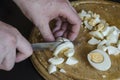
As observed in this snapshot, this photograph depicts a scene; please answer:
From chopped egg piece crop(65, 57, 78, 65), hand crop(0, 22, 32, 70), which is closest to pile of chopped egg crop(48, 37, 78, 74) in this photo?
chopped egg piece crop(65, 57, 78, 65)

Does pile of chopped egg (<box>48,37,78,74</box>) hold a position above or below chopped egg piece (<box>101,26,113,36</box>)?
below

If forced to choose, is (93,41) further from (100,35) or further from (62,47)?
(62,47)

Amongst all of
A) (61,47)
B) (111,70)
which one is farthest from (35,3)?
(111,70)

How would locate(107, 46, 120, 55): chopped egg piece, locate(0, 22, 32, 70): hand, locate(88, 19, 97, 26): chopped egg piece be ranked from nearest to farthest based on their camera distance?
locate(0, 22, 32, 70): hand
locate(107, 46, 120, 55): chopped egg piece
locate(88, 19, 97, 26): chopped egg piece

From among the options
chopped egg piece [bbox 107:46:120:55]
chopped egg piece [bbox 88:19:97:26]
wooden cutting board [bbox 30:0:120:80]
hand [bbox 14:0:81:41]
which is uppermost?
hand [bbox 14:0:81:41]

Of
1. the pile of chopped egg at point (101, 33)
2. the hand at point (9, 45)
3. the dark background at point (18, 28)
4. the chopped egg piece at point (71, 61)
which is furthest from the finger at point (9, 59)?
the pile of chopped egg at point (101, 33)

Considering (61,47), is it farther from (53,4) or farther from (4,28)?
(4,28)

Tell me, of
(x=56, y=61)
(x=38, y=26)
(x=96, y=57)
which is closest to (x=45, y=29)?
(x=38, y=26)

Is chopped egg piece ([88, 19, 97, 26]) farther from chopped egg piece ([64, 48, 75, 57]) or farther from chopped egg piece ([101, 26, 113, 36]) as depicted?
chopped egg piece ([64, 48, 75, 57])
